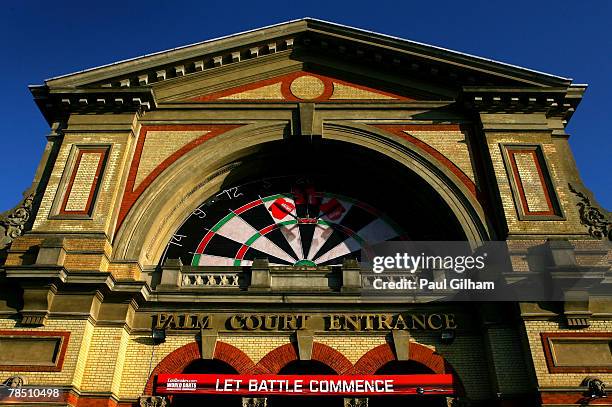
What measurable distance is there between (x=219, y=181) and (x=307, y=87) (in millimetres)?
4379

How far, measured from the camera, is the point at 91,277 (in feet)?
46.6

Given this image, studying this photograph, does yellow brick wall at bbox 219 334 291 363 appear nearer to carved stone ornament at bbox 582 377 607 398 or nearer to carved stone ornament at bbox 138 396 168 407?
carved stone ornament at bbox 138 396 168 407

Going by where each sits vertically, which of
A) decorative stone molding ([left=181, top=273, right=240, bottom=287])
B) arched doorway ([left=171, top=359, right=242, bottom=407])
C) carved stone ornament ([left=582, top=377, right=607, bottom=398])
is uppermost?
decorative stone molding ([left=181, top=273, right=240, bottom=287])

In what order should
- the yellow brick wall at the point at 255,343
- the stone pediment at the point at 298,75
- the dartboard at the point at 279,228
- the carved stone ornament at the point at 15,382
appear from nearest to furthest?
the carved stone ornament at the point at 15,382 → the yellow brick wall at the point at 255,343 → the dartboard at the point at 279,228 → the stone pediment at the point at 298,75

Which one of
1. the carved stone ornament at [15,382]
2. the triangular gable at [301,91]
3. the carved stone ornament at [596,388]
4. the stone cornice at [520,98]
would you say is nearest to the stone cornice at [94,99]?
the triangular gable at [301,91]

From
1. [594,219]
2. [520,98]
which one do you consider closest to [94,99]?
[520,98]

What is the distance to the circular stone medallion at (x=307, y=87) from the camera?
19250 mm

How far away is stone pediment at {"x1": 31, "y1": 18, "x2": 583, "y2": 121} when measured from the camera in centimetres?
1795

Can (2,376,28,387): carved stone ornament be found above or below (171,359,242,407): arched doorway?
below

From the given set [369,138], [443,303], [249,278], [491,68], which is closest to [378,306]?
[443,303]

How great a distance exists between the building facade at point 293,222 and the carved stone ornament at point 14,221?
0.05m

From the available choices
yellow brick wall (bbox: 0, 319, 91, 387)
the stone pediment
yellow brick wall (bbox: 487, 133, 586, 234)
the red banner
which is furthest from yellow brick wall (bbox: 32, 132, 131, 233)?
yellow brick wall (bbox: 487, 133, 586, 234)

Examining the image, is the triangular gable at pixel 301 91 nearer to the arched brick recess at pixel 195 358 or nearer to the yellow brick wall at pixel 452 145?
the yellow brick wall at pixel 452 145

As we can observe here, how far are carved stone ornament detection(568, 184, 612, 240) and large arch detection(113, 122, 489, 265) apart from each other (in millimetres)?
2783
